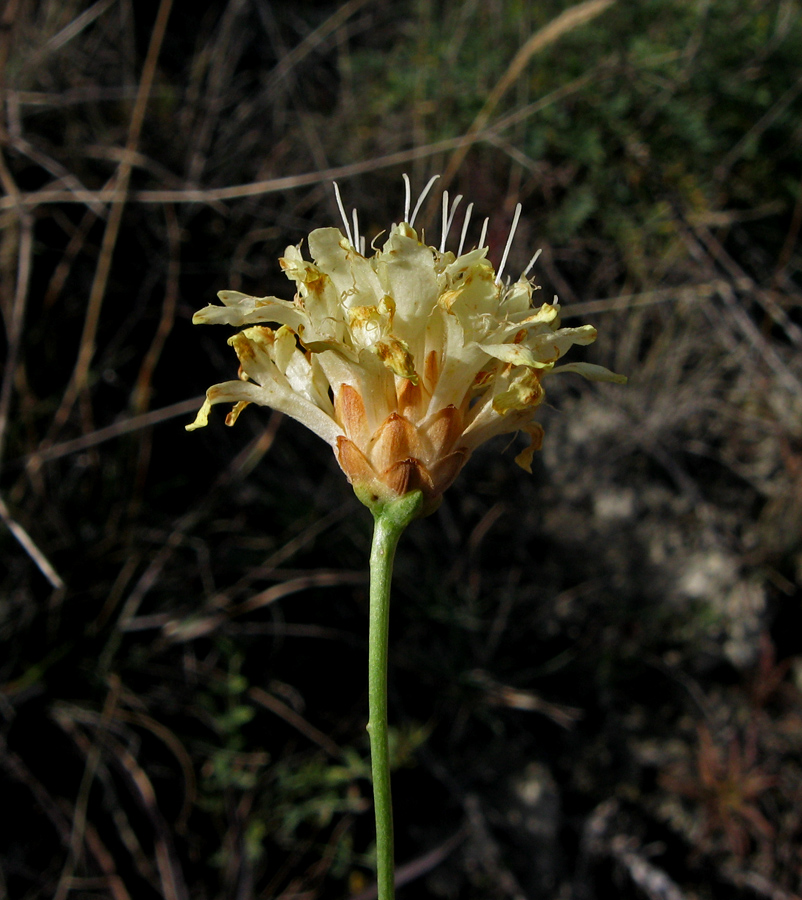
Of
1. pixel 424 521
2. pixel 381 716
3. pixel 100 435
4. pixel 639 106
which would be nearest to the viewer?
pixel 381 716

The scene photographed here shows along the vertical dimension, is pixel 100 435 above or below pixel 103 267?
below

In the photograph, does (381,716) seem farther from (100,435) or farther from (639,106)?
(639,106)

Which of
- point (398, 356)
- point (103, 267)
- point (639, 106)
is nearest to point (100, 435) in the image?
point (103, 267)

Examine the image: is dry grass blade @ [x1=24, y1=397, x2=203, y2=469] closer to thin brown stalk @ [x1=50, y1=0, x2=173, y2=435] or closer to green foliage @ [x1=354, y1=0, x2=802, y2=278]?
thin brown stalk @ [x1=50, y1=0, x2=173, y2=435]

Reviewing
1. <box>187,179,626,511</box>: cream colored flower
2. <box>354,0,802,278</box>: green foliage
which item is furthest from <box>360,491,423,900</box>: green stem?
<box>354,0,802,278</box>: green foliage

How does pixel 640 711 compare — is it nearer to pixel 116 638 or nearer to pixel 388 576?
pixel 116 638

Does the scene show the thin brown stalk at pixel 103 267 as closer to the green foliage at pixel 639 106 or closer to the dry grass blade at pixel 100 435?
the dry grass blade at pixel 100 435

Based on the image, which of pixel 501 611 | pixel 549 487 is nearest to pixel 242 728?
pixel 501 611

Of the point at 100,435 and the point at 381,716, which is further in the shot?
the point at 100,435
